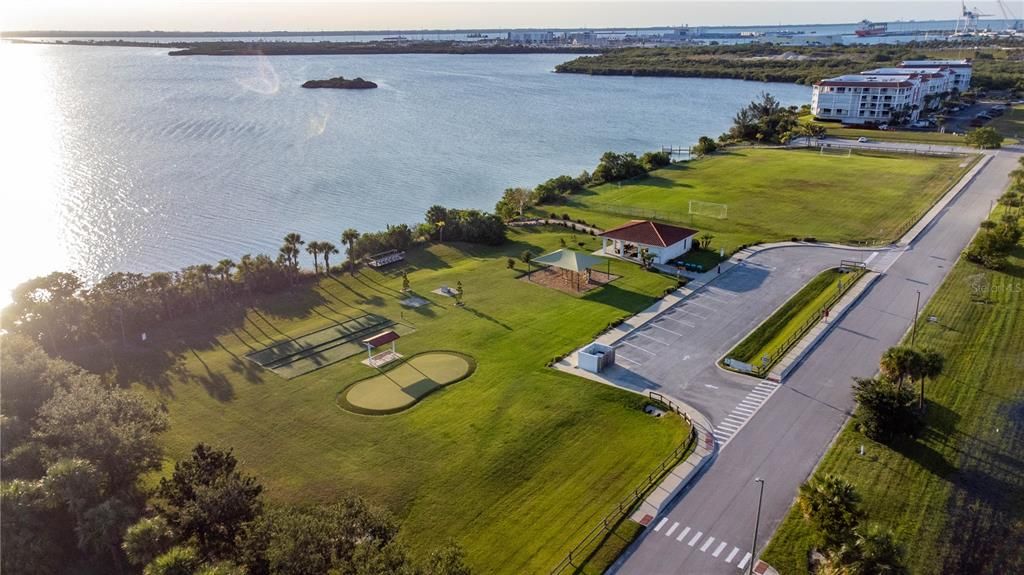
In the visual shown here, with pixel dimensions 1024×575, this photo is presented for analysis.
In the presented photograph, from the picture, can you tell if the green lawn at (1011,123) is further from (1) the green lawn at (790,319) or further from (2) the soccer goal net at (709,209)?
(1) the green lawn at (790,319)

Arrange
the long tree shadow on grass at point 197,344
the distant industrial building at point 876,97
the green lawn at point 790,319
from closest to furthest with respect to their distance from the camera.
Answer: the long tree shadow on grass at point 197,344 < the green lawn at point 790,319 < the distant industrial building at point 876,97

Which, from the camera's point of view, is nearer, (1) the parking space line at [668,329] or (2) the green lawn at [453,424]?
(2) the green lawn at [453,424]

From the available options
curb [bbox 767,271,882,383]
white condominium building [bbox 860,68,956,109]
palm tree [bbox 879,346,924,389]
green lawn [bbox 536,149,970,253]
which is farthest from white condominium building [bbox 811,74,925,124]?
palm tree [bbox 879,346,924,389]

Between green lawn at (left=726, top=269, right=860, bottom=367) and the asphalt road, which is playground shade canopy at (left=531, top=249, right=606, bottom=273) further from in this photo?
the asphalt road

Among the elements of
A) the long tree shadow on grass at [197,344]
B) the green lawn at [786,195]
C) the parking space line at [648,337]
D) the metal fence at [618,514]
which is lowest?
the green lawn at [786,195]

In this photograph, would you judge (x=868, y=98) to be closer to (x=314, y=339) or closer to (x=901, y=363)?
(x=901, y=363)

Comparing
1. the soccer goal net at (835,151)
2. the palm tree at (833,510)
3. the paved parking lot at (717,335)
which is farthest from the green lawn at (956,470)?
the soccer goal net at (835,151)

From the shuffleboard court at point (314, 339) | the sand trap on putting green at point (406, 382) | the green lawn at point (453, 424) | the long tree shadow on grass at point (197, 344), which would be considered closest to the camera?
the green lawn at point (453, 424)

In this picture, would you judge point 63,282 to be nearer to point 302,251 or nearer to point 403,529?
point 302,251
